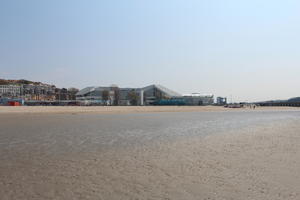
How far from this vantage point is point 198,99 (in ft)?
517

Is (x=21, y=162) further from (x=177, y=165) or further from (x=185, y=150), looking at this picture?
(x=185, y=150)

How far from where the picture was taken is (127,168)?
866 cm

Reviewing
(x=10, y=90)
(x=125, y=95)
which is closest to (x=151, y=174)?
(x=125, y=95)

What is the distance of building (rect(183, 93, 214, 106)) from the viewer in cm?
15312

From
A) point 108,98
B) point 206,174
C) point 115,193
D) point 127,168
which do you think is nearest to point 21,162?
point 127,168

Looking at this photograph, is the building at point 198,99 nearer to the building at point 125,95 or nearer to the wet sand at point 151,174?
the building at point 125,95

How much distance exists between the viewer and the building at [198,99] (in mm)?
153125

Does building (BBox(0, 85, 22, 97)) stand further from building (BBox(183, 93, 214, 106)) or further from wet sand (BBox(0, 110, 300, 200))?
wet sand (BBox(0, 110, 300, 200))

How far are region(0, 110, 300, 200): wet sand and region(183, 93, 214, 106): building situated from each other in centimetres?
14061

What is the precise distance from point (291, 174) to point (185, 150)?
5.24 m

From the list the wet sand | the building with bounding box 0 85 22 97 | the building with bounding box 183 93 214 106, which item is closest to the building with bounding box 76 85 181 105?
the building with bounding box 183 93 214 106

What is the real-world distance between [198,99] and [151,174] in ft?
499

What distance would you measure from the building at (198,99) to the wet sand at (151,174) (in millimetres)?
140609

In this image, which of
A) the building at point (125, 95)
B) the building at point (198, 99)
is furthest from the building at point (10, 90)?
the building at point (198, 99)
